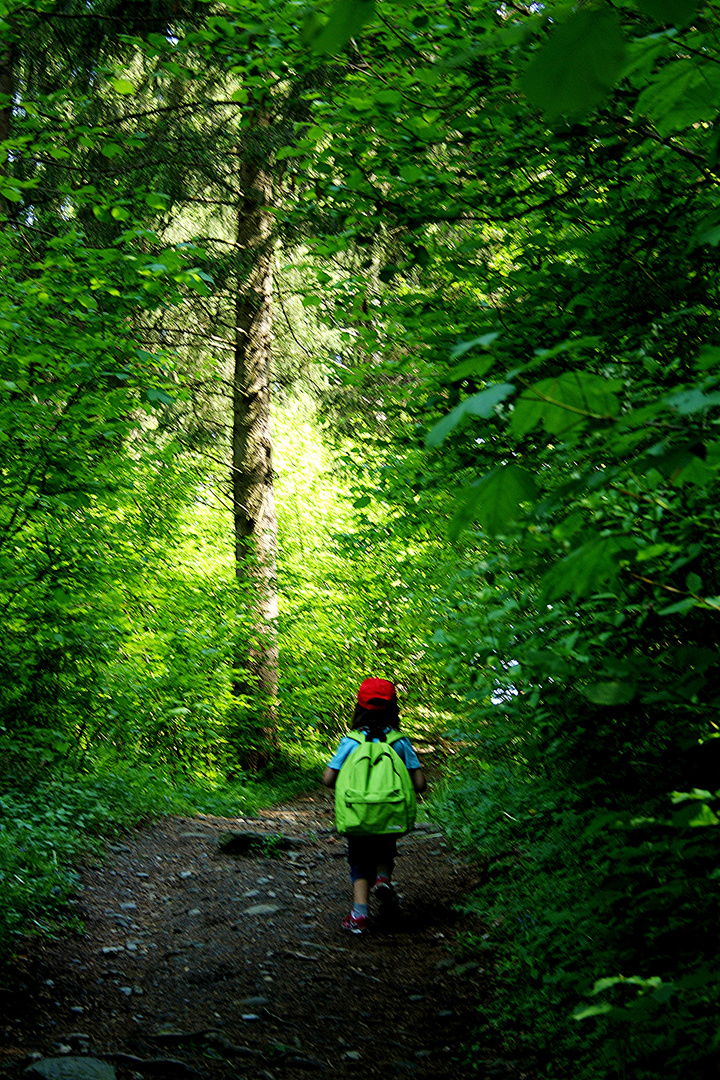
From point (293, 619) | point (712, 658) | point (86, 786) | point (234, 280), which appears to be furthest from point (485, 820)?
point (234, 280)

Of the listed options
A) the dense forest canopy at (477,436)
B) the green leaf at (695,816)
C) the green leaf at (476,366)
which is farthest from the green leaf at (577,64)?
the green leaf at (695,816)

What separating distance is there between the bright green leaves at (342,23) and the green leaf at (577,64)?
0.26 meters

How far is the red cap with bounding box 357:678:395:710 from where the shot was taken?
5.77 meters

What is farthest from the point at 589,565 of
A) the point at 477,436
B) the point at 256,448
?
the point at 256,448

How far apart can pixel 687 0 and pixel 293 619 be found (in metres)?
11.7

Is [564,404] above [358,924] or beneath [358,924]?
above

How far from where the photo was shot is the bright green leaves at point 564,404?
4.88 feet

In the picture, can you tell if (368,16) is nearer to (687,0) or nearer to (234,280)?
(687,0)

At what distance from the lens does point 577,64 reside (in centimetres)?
96

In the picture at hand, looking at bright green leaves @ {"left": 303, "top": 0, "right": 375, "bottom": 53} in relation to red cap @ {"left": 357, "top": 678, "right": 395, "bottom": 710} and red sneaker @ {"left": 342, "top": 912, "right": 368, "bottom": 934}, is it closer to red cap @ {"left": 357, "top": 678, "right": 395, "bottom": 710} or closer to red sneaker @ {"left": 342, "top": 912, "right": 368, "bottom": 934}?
red cap @ {"left": 357, "top": 678, "right": 395, "bottom": 710}

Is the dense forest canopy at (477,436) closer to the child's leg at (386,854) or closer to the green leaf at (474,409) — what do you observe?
the green leaf at (474,409)

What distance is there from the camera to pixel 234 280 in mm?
11852

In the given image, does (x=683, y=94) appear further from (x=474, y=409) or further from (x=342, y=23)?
(x=474, y=409)

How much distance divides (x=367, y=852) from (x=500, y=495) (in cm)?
474
